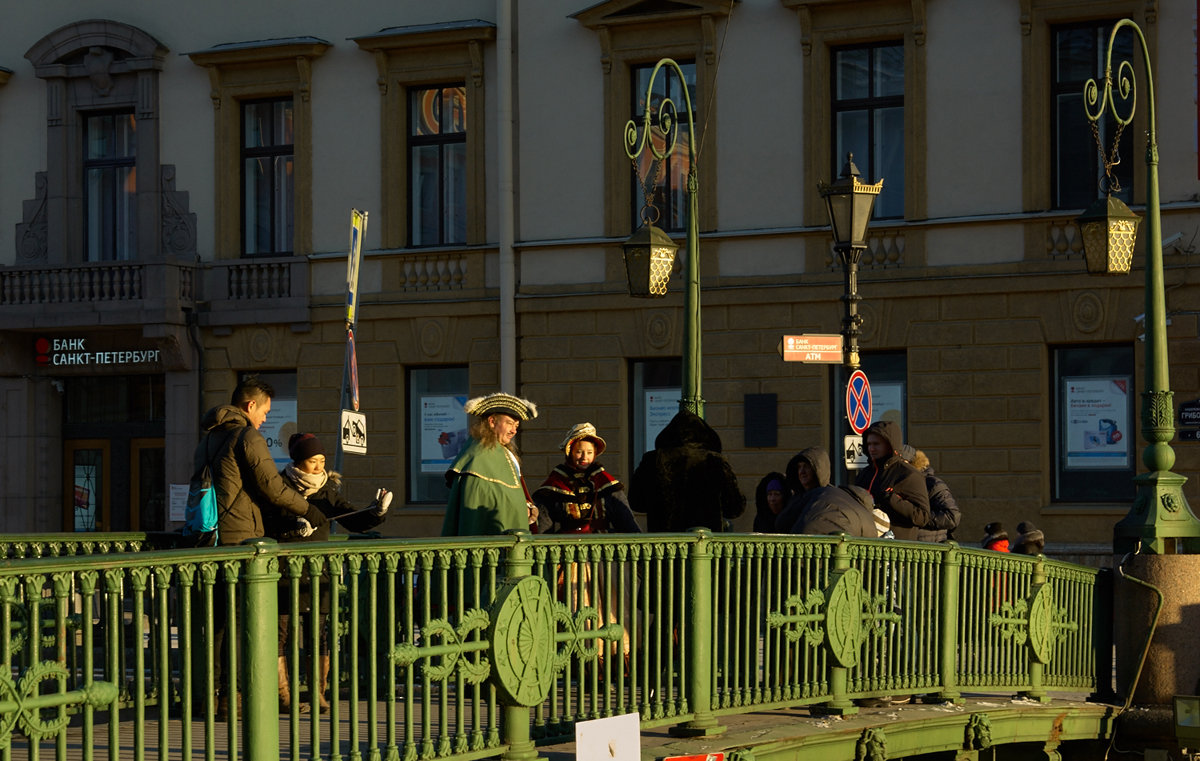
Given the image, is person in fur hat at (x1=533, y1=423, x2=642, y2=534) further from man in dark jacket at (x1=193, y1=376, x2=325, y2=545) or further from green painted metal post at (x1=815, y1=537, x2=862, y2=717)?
man in dark jacket at (x1=193, y1=376, x2=325, y2=545)

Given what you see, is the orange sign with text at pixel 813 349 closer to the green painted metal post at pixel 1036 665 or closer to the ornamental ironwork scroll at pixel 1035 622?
the ornamental ironwork scroll at pixel 1035 622

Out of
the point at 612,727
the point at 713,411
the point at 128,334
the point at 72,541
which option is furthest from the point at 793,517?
the point at 128,334

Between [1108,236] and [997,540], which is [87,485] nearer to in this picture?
[997,540]

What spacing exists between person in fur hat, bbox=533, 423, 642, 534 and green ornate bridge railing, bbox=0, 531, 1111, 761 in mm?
1620

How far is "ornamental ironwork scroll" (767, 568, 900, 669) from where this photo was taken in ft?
31.4

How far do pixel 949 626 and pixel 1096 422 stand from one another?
12.3m

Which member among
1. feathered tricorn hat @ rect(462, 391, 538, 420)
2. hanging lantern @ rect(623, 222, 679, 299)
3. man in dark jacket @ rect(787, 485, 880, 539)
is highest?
hanging lantern @ rect(623, 222, 679, 299)

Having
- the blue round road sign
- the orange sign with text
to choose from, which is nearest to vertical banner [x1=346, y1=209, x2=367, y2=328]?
the orange sign with text

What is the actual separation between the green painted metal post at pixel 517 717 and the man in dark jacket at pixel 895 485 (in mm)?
5373

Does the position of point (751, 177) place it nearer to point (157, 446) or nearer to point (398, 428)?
point (398, 428)

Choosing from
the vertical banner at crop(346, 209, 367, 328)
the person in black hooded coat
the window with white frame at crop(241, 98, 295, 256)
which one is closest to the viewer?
the person in black hooded coat

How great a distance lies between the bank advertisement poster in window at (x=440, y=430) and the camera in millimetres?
25984

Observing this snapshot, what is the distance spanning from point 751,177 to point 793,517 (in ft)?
45.2

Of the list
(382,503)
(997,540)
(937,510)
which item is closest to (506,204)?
(997,540)
